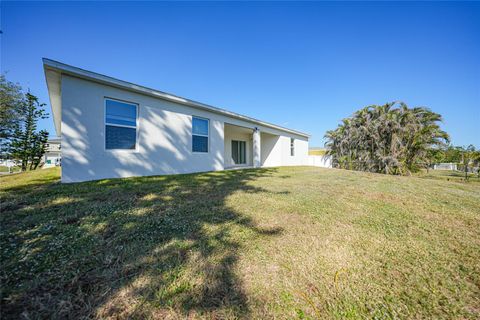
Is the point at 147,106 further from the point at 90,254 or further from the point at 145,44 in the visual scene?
the point at 90,254

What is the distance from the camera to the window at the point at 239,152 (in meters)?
13.9

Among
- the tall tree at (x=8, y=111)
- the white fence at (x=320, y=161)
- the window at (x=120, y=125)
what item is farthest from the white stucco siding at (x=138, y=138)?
the white fence at (x=320, y=161)

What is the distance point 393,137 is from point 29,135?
2521 centimetres

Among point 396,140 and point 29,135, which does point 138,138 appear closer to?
point 29,135

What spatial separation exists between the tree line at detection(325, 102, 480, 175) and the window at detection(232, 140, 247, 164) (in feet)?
27.7

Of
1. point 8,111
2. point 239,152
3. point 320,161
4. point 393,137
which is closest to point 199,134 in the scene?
point 239,152

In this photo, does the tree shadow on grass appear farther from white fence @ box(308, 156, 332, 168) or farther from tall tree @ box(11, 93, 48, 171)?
white fence @ box(308, 156, 332, 168)

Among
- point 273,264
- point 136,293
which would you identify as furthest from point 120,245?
point 273,264

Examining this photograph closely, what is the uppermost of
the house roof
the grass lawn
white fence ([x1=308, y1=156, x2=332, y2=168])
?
the house roof


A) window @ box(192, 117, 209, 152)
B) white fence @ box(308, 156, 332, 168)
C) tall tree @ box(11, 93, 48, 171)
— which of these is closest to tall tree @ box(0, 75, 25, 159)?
tall tree @ box(11, 93, 48, 171)

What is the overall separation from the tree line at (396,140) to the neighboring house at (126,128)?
10201mm

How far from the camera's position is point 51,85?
595cm

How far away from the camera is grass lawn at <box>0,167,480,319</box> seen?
47.9 inches

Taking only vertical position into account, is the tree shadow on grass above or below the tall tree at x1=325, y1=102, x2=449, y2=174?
below
